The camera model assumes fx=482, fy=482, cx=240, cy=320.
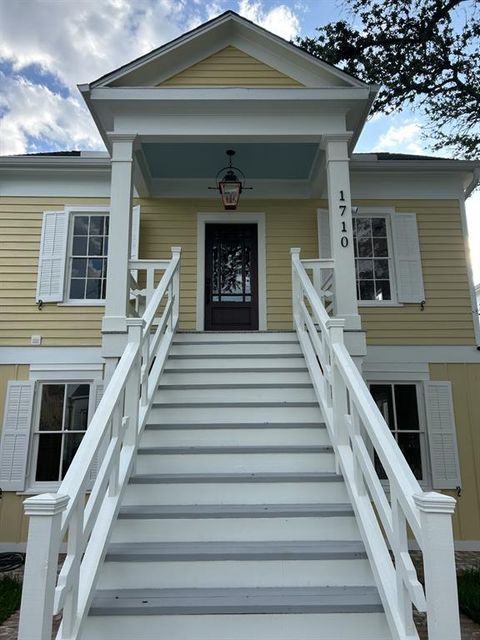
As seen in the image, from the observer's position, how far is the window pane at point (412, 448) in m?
5.98

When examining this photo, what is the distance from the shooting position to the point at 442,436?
5.88m

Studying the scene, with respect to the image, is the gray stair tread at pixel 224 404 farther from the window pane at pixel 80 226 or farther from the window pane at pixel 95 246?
the window pane at pixel 80 226

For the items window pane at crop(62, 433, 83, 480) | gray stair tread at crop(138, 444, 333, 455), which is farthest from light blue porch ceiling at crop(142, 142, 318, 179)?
window pane at crop(62, 433, 83, 480)

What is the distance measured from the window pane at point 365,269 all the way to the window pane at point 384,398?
4.76ft

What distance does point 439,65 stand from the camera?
794 cm

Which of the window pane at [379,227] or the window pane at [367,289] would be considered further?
the window pane at [379,227]

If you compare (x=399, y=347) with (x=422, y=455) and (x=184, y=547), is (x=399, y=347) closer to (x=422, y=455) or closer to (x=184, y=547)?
(x=422, y=455)

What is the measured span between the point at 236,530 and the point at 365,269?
4.55m

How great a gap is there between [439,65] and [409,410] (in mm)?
5751

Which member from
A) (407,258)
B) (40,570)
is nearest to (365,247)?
(407,258)

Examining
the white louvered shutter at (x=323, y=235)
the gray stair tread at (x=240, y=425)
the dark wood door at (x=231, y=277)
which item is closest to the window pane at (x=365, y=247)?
the white louvered shutter at (x=323, y=235)

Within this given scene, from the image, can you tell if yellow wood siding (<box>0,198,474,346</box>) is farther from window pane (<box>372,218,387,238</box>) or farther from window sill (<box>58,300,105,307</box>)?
window pane (<box>372,218,387,238</box>)

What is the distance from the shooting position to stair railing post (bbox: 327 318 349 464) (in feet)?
10.2

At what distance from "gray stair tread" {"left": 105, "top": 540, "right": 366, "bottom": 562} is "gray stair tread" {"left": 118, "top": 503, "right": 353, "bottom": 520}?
0.15 metres
